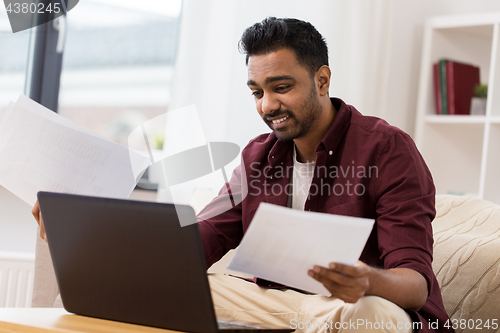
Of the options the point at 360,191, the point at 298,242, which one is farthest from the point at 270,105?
the point at 298,242

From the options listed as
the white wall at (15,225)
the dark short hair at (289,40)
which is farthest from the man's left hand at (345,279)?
the white wall at (15,225)

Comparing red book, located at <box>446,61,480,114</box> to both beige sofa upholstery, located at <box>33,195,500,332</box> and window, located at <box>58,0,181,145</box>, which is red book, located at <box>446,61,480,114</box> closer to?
beige sofa upholstery, located at <box>33,195,500,332</box>

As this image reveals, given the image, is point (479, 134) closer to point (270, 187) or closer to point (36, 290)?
point (270, 187)

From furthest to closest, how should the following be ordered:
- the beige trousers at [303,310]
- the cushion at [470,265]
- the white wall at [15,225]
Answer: the white wall at [15,225] < the cushion at [470,265] < the beige trousers at [303,310]

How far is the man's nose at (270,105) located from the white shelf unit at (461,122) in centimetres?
121

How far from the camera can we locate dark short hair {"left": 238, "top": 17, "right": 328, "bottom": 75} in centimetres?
128

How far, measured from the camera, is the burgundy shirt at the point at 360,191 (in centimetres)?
103

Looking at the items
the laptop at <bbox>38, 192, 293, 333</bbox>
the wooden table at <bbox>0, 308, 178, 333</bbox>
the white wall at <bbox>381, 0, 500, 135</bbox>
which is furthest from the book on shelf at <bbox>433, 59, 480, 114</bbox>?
the wooden table at <bbox>0, 308, 178, 333</bbox>

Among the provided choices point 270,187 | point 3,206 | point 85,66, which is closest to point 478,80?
point 270,187

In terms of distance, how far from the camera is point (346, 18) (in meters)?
2.22

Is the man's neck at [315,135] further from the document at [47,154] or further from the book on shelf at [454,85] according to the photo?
the book on shelf at [454,85]

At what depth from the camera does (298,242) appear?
72cm

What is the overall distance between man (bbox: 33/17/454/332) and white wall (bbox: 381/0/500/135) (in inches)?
44.3

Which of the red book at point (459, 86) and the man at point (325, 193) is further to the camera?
the red book at point (459, 86)
